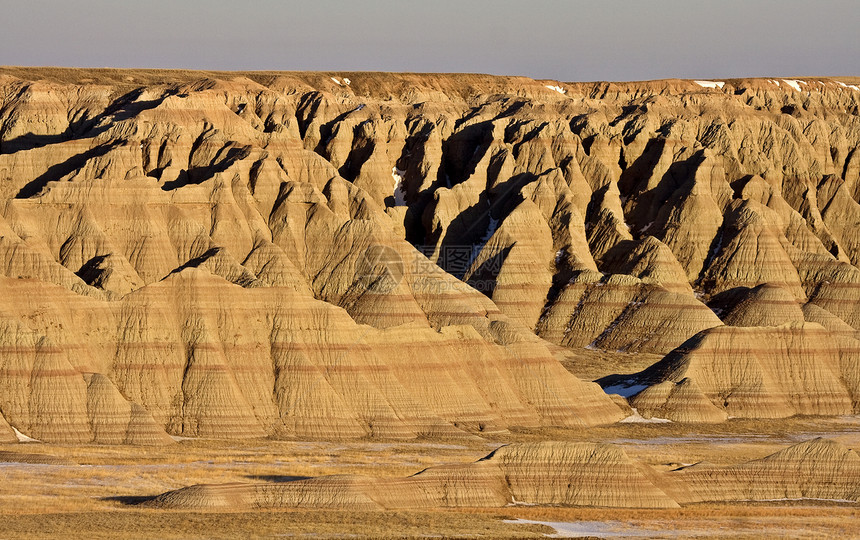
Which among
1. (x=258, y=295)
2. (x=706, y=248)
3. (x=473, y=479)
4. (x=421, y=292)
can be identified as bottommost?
(x=473, y=479)

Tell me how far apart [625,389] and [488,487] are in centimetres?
3485

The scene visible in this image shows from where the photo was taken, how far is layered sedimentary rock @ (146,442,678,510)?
63.6m

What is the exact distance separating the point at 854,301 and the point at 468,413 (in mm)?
58608

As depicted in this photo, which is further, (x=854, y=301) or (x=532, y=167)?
(x=532, y=167)

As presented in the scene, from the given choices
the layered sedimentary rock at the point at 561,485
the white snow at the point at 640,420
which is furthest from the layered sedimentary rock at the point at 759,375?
the layered sedimentary rock at the point at 561,485

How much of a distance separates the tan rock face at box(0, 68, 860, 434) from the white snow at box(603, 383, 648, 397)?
343 cm

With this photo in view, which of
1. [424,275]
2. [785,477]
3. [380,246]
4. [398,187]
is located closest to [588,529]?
[785,477]

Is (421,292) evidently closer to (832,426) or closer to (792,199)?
(832,426)

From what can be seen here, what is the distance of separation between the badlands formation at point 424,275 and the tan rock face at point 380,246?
19 cm

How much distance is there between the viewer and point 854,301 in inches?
5463

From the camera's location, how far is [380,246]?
12275 cm

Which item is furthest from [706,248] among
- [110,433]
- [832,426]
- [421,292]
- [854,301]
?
[110,433]

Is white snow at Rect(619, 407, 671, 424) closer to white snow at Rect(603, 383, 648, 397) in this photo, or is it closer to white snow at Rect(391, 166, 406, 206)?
white snow at Rect(603, 383, 648, 397)

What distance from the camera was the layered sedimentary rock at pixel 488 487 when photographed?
2502 inches
